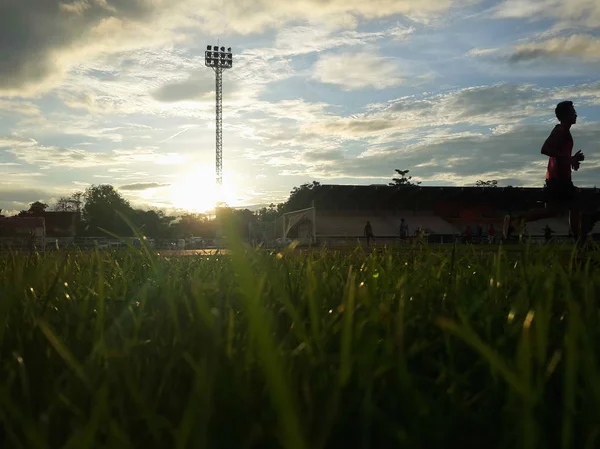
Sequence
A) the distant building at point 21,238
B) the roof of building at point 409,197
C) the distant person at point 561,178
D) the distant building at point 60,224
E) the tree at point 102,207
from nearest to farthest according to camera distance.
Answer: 1. the distant building at point 21,238
2. the distant person at point 561,178
3. the roof of building at point 409,197
4. the distant building at point 60,224
5. the tree at point 102,207

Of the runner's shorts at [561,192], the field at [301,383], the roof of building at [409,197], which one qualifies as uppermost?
the roof of building at [409,197]

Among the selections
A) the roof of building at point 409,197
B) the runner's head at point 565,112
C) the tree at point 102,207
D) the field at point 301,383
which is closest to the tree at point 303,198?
the roof of building at point 409,197

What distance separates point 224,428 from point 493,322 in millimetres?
1038

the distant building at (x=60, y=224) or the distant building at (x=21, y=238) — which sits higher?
the distant building at (x=60, y=224)

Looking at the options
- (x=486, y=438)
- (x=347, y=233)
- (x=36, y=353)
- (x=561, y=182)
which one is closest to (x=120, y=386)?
(x=36, y=353)

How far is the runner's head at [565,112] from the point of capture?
814 cm

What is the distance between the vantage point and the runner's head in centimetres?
814

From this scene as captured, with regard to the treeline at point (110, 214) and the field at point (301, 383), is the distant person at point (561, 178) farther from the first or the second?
the treeline at point (110, 214)

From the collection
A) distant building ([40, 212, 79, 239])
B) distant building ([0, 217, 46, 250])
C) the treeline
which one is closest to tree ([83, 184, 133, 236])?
the treeline

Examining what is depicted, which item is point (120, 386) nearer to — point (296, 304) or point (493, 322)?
point (296, 304)

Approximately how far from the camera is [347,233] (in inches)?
2426

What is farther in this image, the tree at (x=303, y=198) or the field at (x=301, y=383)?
the tree at (x=303, y=198)

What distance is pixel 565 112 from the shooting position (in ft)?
26.9

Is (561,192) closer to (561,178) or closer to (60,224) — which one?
(561,178)
